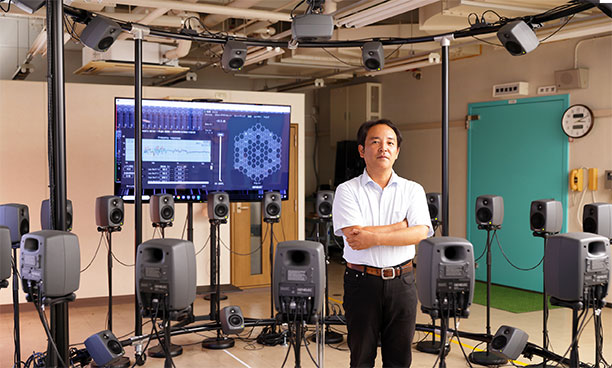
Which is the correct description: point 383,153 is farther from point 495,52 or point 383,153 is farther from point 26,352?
point 495,52

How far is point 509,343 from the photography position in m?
4.43

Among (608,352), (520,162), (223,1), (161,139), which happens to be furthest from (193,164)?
(520,162)

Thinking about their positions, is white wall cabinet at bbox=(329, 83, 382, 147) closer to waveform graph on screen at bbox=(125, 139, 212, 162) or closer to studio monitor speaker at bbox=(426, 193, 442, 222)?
studio monitor speaker at bbox=(426, 193, 442, 222)

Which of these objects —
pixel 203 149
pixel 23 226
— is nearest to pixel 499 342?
pixel 203 149

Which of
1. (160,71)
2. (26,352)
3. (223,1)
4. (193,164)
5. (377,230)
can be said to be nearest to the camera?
(377,230)

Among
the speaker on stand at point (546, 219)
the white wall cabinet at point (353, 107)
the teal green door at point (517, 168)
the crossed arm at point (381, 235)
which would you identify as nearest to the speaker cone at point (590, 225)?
the speaker on stand at point (546, 219)

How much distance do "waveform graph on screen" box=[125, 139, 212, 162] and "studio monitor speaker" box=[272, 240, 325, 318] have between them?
10.2 ft

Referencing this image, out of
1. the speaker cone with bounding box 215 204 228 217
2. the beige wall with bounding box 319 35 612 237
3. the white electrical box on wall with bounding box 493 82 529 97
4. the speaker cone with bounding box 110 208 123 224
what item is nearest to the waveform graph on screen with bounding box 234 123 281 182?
the speaker cone with bounding box 215 204 228 217

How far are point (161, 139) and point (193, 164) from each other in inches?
13.7

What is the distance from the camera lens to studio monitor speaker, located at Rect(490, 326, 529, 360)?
4.43 metres

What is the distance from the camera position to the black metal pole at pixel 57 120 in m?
3.26

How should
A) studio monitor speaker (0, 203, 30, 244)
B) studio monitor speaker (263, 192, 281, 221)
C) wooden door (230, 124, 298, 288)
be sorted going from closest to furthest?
studio monitor speaker (0, 203, 30, 244)
studio monitor speaker (263, 192, 281, 221)
wooden door (230, 124, 298, 288)

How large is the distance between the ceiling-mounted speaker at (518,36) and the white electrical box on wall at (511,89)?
3.41 metres

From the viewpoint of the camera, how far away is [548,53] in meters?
7.69
